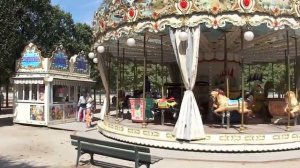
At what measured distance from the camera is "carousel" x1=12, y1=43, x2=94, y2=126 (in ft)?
63.5

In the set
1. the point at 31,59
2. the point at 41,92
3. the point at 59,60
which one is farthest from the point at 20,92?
the point at 59,60

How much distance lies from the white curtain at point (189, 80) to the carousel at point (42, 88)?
932 cm

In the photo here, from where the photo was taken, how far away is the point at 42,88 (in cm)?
1964

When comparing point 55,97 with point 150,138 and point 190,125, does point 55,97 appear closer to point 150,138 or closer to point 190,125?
point 150,138

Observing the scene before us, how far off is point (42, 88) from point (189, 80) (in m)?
10.2

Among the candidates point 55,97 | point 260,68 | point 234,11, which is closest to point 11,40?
point 55,97

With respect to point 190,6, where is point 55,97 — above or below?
below

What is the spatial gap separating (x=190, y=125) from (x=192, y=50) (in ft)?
7.44

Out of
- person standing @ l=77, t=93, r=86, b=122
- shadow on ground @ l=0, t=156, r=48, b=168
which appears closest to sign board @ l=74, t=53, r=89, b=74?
person standing @ l=77, t=93, r=86, b=122

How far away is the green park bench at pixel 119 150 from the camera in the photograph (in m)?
8.64

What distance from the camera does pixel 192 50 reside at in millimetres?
11797

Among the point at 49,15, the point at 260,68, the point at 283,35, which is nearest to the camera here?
the point at 283,35

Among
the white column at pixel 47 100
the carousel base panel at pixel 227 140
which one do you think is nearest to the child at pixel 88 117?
the white column at pixel 47 100

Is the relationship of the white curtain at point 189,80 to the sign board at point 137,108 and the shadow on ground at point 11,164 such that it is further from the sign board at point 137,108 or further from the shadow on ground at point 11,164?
the shadow on ground at point 11,164
